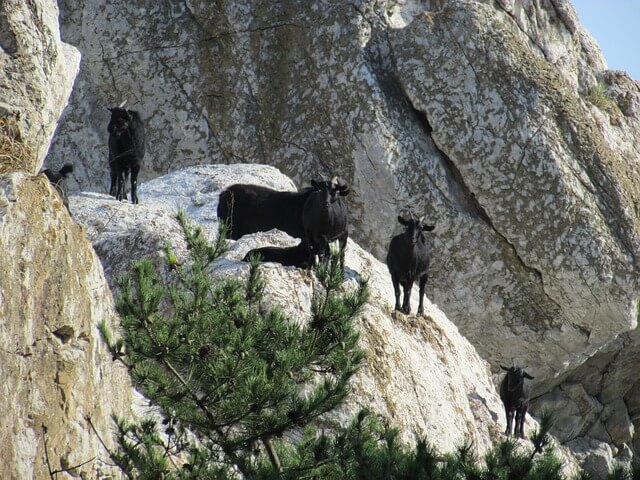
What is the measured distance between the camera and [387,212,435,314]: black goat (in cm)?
1228

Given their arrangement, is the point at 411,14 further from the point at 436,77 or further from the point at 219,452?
the point at 219,452

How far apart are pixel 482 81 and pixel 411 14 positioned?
3.48m

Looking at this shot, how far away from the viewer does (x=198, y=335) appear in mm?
7020

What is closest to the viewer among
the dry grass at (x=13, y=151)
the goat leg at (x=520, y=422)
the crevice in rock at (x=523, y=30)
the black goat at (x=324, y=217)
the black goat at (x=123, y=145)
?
the dry grass at (x=13, y=151)

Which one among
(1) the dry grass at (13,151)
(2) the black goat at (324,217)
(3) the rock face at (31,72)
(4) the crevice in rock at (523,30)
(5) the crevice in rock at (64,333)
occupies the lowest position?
(5) the crevice in rock at (64,333)

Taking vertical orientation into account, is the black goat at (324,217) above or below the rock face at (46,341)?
above

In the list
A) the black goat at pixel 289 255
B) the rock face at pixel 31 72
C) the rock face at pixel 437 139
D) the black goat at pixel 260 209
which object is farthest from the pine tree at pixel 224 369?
the rock face at pixel 437 139

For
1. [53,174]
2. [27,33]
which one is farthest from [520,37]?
[27,33]

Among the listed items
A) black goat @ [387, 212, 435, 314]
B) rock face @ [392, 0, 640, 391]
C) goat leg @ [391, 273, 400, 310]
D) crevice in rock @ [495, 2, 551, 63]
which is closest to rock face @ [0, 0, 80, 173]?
goat leg @ [391, 273, 400, 310]

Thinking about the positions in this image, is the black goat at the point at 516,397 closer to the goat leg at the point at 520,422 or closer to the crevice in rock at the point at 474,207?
the goat leg at the point at 520,422

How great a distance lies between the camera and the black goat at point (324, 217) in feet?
37.3

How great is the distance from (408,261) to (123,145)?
14.2 ft

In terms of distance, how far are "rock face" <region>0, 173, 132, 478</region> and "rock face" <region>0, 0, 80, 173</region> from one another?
154 cm

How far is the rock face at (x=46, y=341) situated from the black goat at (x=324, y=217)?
4842mm
